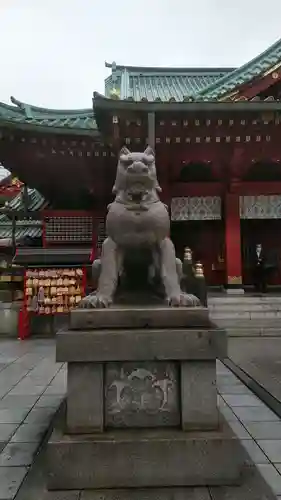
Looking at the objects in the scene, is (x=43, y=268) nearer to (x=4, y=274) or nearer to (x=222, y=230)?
(x=4, y=274)

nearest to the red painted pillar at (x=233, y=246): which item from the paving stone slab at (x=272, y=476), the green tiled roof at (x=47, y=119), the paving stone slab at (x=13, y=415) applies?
the green tiled roof at (x=47, y=119)

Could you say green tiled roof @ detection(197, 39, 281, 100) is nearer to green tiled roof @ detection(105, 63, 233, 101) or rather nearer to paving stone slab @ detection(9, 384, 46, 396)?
green tiled roof @ detection(105, 63, 233, 101)

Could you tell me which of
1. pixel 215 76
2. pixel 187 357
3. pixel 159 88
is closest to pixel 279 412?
pixel 187 357

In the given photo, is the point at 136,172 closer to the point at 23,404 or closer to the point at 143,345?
the point at 143,345

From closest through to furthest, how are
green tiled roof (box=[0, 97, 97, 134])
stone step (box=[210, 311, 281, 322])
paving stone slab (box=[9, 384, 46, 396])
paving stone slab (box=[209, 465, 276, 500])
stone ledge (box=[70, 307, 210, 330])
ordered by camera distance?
paving stone slab (box=[209, 465, 276, 500])
stone ledge (box=[70, 307, 210, 330])
paving stone slab (box=[9, 384, 46, 396])
stone step (box=[210, 311, 281, 322])
green tiled roof (box=[0, 97, 97, 134])

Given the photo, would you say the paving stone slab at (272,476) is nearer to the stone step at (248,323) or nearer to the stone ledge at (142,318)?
the stone ledge at (142,318)

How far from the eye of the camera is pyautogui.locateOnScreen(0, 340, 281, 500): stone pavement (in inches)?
100

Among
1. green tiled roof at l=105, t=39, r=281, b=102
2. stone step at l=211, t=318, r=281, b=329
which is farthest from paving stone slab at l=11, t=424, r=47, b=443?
green tiled roof at l=105, t=39, r=281, b=102

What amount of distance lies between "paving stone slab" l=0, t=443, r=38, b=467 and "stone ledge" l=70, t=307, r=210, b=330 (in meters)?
1.05

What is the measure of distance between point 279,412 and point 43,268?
271 inches

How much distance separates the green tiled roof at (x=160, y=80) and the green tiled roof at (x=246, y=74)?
15.8 ft

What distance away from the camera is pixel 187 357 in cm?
277

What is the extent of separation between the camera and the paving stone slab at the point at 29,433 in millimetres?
3383

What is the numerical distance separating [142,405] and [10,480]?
978 millimetres
